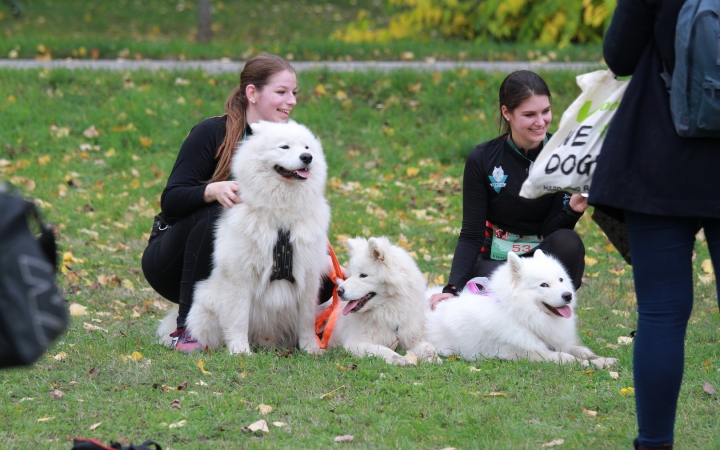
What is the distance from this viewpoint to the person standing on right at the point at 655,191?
228cm

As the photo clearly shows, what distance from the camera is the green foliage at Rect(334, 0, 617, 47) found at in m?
12.9

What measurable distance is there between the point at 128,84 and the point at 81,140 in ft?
4.51

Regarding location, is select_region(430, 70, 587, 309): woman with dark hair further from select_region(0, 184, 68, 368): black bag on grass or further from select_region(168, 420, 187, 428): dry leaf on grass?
select_region(0, 184, 68, 368): black bag on grass

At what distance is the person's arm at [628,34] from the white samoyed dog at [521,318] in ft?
5.21

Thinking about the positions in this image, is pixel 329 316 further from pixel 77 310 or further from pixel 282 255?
pixel 77 310

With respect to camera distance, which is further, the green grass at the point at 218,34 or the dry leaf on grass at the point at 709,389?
the green grass at the point at 218,34

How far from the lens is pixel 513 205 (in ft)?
14.3

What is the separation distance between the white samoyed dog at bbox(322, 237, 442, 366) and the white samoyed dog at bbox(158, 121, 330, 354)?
7.7 inches

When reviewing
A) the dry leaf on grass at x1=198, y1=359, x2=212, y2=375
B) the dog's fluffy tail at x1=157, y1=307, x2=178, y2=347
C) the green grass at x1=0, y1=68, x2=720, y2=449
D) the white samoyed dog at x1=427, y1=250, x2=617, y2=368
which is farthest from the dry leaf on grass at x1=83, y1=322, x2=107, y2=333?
the white samoyed dog at x1=427, y1=250, x2=617, y2=368

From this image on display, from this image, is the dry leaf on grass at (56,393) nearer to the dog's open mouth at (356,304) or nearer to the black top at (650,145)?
Answer: the dog's open mouth at (356,304)

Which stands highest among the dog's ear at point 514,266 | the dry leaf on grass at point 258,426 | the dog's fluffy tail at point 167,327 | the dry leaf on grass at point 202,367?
the dog's ear at point 514,266

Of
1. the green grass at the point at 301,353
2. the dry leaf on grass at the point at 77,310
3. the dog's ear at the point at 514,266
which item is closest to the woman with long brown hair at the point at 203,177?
the green grass at the point at 301,353

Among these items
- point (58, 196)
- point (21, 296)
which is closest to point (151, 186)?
point (58, 196)

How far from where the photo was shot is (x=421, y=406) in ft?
11.0
